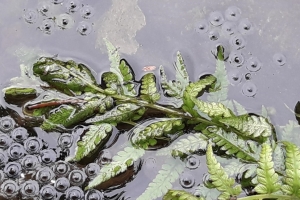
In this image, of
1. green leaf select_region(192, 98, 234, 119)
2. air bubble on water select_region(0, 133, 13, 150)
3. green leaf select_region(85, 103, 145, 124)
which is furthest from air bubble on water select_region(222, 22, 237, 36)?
air bubble on water select_region(0, 133, 13, 150)

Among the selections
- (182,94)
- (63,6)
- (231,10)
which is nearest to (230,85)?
(182,94)

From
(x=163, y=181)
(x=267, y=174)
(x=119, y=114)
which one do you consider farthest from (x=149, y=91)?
(x=267, y=174)

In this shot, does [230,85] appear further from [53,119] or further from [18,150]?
[18,150]

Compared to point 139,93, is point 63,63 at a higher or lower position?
higher

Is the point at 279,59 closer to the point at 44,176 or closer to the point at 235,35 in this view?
the point at 235,35

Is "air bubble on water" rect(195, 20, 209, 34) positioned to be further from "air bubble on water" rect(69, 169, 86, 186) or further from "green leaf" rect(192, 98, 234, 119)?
"air bubble on water" rect(69, 169, 86, 186)

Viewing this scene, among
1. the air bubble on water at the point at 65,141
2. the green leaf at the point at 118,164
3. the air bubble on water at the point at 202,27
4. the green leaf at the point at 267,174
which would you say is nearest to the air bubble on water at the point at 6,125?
the air bubble on water at the point at 65,141
